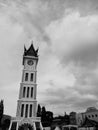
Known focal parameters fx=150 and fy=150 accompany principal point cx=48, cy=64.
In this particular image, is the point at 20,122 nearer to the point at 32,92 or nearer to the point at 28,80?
the point at 32,92

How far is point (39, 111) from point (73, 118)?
89.3ft

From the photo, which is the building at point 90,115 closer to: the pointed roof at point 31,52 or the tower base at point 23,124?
the tower base at point 23,124

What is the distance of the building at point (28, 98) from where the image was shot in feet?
95.3

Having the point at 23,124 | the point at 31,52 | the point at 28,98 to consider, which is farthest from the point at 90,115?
the point at 23,124

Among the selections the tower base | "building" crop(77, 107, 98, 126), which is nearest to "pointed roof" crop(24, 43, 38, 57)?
the tower base

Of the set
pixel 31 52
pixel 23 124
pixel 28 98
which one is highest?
pixel 31 52

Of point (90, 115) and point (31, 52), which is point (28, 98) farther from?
point (90, 115)

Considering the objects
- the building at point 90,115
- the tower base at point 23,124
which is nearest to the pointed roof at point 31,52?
the tower base at point 23,124

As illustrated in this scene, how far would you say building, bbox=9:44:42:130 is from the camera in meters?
29.1

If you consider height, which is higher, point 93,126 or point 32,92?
point 32,92

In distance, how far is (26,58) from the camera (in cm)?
3731

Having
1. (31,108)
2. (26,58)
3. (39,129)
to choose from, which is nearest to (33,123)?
(39,129)

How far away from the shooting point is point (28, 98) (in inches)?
1307

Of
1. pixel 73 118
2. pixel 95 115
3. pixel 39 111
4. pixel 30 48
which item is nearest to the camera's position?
pixel 30 48
